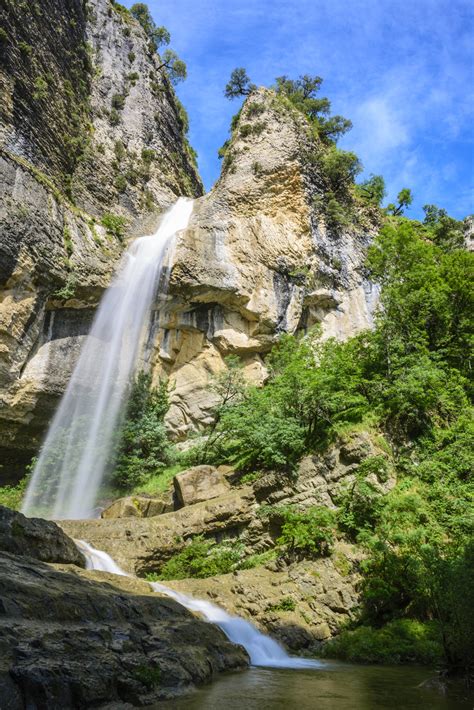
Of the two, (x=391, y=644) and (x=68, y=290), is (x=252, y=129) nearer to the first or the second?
(x=68, y=290)

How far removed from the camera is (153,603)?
29.8ft

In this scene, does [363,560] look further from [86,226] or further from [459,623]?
[86,226]

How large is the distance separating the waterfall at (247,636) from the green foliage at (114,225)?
18.3m

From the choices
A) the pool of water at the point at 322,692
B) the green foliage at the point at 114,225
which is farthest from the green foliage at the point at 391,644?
the green foliage at the point at 114,225

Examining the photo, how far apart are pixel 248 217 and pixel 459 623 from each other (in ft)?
73.3

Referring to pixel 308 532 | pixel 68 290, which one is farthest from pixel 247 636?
pixel 68 290

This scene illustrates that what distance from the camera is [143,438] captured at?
73.3 ft

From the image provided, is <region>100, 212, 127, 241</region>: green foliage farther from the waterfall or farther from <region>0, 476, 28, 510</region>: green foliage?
the waterfall

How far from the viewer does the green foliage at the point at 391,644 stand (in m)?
10.0

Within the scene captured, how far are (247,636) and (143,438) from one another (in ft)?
42.5

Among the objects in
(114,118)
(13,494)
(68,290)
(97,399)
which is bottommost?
(13,494)

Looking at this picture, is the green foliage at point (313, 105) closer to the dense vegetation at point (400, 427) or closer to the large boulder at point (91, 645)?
the dense vegetation at point (400, 427)

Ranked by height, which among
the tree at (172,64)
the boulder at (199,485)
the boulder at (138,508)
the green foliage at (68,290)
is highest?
the tree at (172,64)

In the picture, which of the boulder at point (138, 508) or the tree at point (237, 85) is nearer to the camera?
the boulder at point (138, 508)
